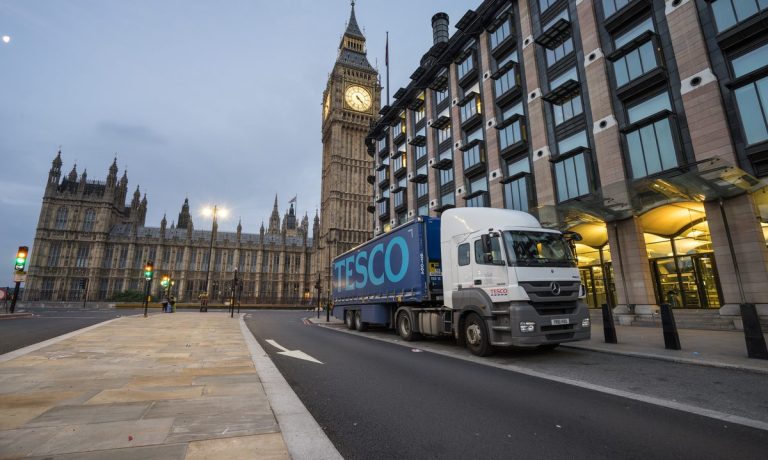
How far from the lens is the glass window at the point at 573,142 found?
20.4 meters

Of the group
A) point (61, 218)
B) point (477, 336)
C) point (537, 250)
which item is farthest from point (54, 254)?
point (537, 250)

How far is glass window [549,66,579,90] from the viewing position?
21406mm

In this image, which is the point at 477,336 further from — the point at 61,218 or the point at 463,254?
the point at 61,218

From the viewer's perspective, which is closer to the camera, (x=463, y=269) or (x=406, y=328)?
(x=463, y=269)

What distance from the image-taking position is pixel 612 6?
63.9ft

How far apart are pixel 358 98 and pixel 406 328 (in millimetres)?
82261

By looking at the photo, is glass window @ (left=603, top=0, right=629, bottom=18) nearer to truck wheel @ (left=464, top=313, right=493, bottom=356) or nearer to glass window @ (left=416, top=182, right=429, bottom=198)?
glass window @ (left=416, top=182, right=429, bottom=198)

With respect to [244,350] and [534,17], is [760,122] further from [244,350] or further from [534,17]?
[244,350]

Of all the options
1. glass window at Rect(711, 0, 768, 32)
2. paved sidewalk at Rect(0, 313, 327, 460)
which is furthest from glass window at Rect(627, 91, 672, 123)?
paved sidewalk at Rect(0, 313, 327, 460)

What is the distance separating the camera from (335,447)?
11.3 feet

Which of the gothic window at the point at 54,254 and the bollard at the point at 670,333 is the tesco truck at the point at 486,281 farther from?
the gothic window at the point at 54,254

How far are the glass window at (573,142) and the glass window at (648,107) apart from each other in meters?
2.52

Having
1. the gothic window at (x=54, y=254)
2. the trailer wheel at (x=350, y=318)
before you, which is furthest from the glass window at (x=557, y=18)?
the gothic window at (x=54, y=254)

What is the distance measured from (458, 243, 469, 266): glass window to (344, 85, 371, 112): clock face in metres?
81.4
